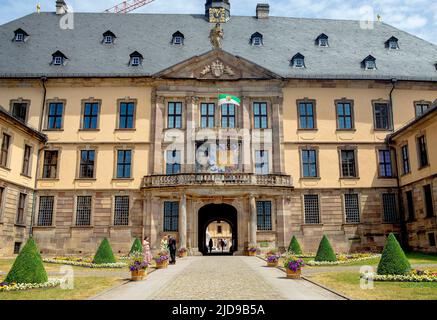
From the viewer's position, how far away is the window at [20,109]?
1403 inches

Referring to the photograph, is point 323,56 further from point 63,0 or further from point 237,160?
point 63,0

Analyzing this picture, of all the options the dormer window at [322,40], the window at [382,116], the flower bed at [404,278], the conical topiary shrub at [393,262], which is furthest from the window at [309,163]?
the flower bed at [404,278]

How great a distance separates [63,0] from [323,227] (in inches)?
1497

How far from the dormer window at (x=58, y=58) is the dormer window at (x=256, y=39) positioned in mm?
18802

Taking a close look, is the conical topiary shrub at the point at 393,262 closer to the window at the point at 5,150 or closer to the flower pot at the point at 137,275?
the flower pot at the point at 137,275

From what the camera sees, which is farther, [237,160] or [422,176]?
[237,160]

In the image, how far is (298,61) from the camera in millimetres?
38562

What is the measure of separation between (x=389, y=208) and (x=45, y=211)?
99.1 ft

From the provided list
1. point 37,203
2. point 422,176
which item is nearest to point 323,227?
point 422,176

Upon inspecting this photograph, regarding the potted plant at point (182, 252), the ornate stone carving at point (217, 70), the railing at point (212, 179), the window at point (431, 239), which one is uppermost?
the ornate stone carving at point (217, 70)

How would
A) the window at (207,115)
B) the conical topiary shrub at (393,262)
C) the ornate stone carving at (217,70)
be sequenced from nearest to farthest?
the conical topiary shrub at (393,262) → the window at (207,115) → the ornate stone carving at (217,70)

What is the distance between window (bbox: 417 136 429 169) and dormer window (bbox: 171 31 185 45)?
968 inches

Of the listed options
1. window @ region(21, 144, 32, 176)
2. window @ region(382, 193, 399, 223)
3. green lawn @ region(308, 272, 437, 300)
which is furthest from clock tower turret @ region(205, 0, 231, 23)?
green lawn @ region(308, 272, 437, 300)

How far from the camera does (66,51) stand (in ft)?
129
